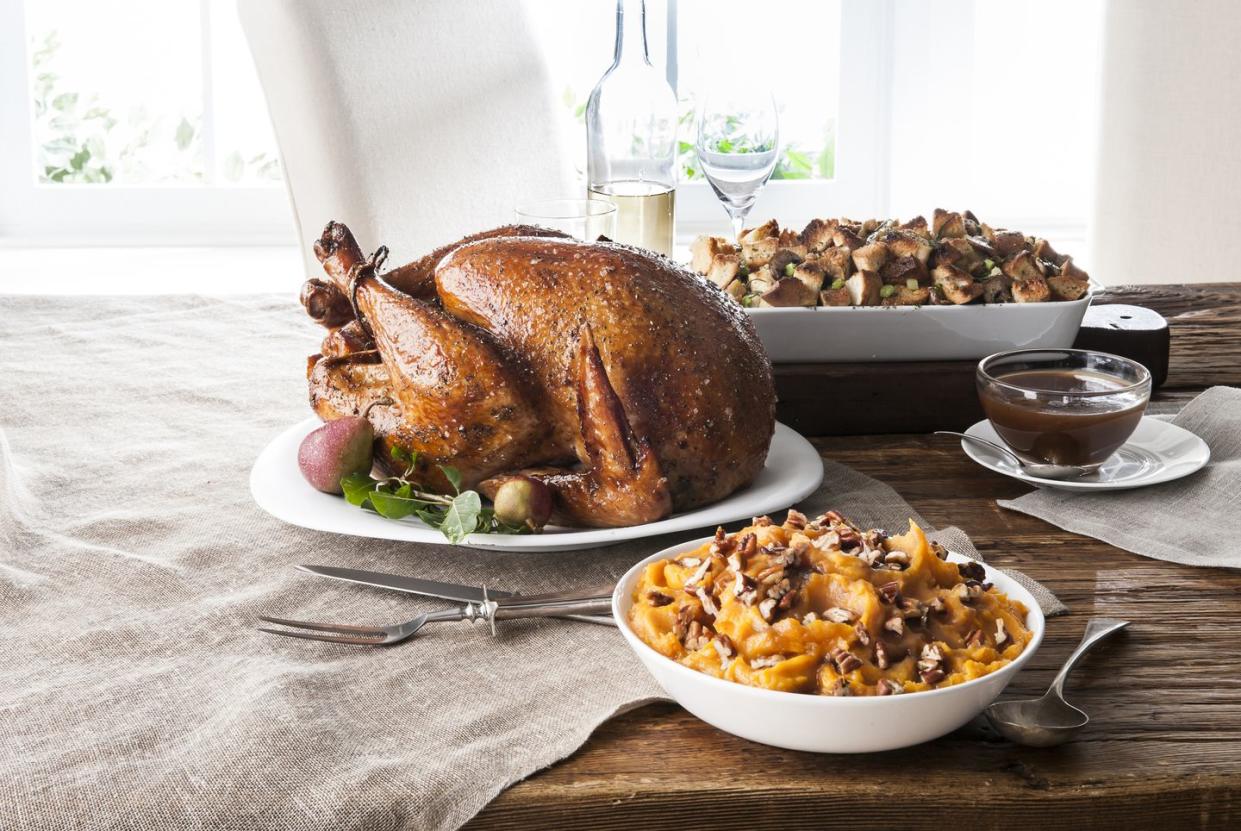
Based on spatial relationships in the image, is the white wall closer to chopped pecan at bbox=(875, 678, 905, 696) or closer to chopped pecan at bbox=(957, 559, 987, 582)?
chopped pecan at bbox=(957, 559, 987, 582)

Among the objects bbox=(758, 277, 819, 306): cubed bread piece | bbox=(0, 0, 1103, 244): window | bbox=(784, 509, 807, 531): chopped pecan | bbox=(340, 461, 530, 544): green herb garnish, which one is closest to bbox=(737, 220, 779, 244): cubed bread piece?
bbox=(758, 277, 819, 306): cubed bread piece

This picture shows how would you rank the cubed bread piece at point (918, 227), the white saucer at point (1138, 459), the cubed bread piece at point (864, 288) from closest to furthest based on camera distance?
the white saucer at point (1138, 459), the cubed bread piece at point (864, 288), the cubed bread piece at point (918, 227)

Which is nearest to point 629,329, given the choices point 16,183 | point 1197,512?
point 1197,512

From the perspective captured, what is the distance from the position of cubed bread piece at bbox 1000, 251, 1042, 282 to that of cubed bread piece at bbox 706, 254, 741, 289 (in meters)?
0.32

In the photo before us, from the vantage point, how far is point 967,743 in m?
0.85

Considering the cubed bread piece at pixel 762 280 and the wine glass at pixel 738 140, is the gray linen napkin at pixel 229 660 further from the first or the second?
the wine glass at pixel 738 140

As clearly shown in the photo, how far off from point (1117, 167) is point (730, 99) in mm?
2323

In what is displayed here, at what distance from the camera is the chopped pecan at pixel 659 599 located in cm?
90

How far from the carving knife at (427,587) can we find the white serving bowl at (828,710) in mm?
205

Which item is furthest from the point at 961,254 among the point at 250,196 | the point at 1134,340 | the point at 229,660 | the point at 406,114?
the point at 250,196

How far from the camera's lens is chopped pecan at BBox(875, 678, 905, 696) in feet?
2.60

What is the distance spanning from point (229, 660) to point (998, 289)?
98 centimetres

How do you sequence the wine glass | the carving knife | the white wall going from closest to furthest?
the carving knife → the wine glass → the white wall

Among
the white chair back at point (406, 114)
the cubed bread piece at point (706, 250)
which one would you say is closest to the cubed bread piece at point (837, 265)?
the cubed bread piece at point (706, 250)
